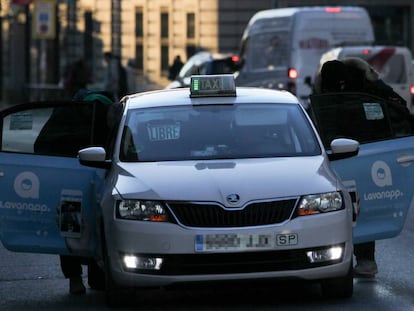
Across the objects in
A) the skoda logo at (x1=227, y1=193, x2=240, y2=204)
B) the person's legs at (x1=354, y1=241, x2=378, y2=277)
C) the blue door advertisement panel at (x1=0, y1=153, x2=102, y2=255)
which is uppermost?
the skoda logo at (x1=227, y1=193, x2=240, y2=204)

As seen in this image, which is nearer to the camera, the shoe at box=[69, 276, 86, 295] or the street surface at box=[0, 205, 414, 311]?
the street surface at box=[0, 205, 414, 311]

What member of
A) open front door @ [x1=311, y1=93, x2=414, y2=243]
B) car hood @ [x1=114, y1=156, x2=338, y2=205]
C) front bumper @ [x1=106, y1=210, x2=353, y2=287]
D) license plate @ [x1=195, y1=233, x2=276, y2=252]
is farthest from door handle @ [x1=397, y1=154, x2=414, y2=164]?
license plate @ [x1=195, y1=233, x2=276, y2=252]

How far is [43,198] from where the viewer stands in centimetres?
927

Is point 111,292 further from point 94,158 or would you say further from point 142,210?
point 94,158

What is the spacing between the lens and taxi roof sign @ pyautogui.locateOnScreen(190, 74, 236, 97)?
9477 millimetres

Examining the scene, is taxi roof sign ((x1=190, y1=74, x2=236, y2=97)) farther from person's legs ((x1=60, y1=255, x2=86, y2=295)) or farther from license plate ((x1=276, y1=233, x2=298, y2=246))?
license plate ((x1=276, y1=233, x2=298, y2=246))

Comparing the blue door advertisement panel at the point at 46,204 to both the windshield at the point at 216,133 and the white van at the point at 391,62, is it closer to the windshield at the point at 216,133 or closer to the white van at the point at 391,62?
the windshield at the point at 216,133

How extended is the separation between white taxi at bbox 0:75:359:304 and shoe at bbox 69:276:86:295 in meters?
0.35

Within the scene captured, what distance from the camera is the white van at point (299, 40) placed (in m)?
27.8

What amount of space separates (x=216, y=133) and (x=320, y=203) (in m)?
1.18

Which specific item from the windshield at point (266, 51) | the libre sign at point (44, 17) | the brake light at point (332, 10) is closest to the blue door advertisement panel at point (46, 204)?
the windshield at point (266, 51)

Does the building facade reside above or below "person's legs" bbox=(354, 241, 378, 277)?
below

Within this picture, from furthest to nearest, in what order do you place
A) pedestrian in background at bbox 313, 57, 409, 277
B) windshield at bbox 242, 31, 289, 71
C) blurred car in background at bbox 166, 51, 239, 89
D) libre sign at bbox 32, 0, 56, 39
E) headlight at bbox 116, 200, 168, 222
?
libre sign at bbox 32, 0, 56, 39 < blurred car in background at bbox 166, 51, 239, 89 < windshield at bbox 242, 31, 289, 71 < pedestrian in background at bbox 313, 57, 409, 277 < headlight at bbox 116, 200, 168, 222

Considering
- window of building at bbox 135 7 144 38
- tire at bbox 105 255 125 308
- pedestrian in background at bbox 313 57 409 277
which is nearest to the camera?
tire at bbox 105 255 125 308
